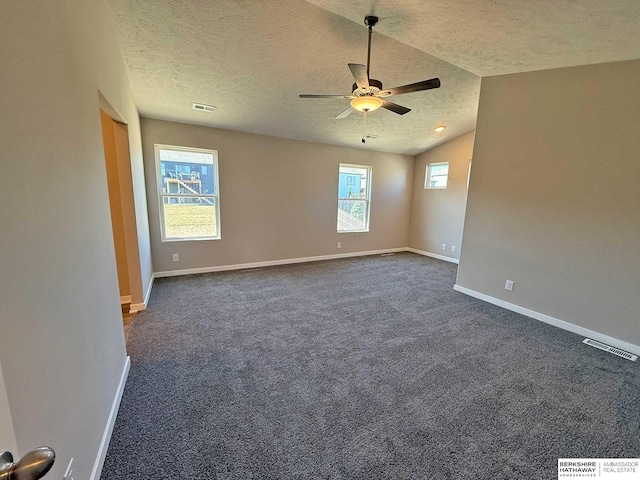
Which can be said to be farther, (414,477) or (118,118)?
(118,118)

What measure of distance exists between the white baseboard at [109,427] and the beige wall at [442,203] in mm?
5847

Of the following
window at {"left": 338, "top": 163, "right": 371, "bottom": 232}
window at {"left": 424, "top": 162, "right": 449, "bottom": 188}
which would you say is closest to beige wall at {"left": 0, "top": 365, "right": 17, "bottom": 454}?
window at {"left": 338, "top": 163, "right": 371, "bottom": 232}

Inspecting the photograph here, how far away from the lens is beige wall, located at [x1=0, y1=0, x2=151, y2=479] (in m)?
0.81

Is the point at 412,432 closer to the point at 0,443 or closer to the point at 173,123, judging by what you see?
the point at 0,443

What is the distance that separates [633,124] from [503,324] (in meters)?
2.26

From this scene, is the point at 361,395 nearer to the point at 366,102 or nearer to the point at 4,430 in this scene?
the point at 4,430

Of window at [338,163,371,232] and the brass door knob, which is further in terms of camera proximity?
window at [338,163,371,232]

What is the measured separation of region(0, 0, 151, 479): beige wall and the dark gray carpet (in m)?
0.47

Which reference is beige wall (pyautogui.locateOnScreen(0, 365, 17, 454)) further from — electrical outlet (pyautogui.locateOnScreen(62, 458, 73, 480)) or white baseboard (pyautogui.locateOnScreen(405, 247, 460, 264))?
white baseboard (pyautogui.locateOnScreen(405, 247, 460, 264))

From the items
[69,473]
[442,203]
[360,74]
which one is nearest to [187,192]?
[360,74]

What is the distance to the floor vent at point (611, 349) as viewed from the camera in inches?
99.0

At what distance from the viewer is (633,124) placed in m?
2.48

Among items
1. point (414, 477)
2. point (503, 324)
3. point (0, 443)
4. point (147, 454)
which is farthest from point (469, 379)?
point (0, 443)

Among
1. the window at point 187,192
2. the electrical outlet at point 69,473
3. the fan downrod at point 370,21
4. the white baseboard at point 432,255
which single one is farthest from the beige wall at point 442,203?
the electrical outlet at point 69,473
